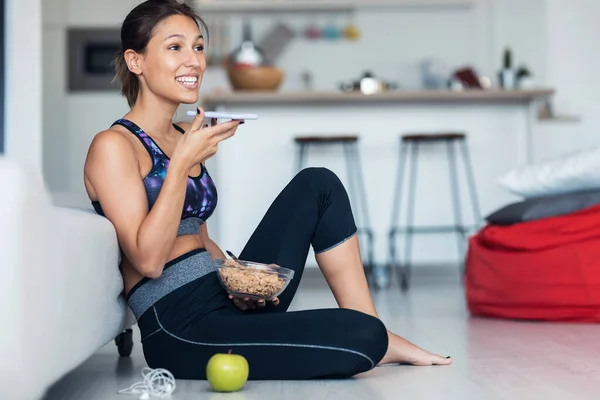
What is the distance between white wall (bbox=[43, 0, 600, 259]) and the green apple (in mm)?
3815

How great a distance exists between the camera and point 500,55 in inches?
299

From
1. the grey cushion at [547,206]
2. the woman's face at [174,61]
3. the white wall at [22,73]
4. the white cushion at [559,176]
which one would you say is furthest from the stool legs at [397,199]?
the woman's face at [174,61]

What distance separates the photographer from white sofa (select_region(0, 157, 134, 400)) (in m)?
1.51

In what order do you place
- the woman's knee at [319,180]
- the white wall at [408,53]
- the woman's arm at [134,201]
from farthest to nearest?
the white wall at [408,53], the woman's knee at [319,180], the woman's arm at [134,201]

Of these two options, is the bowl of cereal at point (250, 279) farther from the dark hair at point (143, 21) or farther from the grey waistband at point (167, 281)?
the dark hair at point (143, 21)

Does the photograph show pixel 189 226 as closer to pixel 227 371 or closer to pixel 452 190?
pixel 227 371

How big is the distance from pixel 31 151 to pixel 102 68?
192cm

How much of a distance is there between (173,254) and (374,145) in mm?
3591

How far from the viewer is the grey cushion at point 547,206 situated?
3.80 metres

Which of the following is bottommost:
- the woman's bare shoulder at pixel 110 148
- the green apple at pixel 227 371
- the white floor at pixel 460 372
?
the white floor at pixel 460 372

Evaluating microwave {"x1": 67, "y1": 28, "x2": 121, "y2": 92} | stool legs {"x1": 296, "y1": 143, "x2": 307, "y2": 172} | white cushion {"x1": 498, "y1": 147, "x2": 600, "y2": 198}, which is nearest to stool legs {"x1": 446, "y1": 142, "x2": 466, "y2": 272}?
stool legs {"x1": 296, "y1": 143, "x2": 307, "y2": 172}

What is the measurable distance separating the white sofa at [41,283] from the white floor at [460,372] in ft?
1.08

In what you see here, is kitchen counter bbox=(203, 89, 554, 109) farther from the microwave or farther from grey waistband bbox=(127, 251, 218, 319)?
grey waistband bbox=(127, 251, 218, 319)

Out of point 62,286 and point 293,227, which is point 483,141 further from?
point 62,286
